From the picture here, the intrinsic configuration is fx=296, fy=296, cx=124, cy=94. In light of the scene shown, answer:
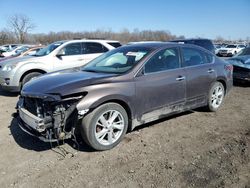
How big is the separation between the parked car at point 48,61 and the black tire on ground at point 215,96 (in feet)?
15.3

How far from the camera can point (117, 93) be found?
448 centimetres

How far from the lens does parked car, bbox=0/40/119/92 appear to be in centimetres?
853

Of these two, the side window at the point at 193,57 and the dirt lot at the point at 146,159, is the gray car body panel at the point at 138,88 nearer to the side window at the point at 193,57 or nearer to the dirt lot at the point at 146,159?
the side window at the point at 193,57

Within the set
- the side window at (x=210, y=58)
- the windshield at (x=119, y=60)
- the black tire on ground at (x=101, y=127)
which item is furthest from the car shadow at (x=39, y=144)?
the side window at (x=210, y=58)

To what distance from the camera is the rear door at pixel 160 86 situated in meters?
4.85

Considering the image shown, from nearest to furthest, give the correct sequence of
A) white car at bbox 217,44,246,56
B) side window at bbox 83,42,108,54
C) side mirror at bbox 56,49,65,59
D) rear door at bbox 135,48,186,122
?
rear door at bbox 135,48,186,122 → side mirror at bbox 56,49,65,59 → side window at bbox 83,42,108,54 → white car at bbox 217,44,246,56

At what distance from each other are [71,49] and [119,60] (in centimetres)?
460

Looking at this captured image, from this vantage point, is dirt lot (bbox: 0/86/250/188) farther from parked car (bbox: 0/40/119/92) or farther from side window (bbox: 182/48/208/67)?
parked car (bbox: 0/40/119/92)

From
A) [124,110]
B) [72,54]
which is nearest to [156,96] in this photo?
[124,110]

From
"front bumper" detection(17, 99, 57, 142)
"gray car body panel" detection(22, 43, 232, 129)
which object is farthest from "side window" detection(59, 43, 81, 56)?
"front bumper" detection(17, 99, 57, 142)

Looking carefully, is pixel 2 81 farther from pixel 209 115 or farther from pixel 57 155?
pixel 209 115

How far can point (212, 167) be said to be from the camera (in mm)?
3846

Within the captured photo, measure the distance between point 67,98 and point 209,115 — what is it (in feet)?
11.0

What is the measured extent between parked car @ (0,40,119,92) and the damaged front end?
460cm
